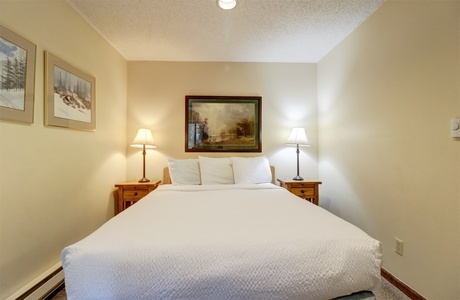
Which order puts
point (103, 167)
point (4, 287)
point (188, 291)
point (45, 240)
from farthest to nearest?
point (103, 167) < point (45, 240) < point (4, 287) < point (188, 291)

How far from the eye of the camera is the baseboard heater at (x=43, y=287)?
1.45m

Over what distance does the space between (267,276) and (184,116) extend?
2532 mm

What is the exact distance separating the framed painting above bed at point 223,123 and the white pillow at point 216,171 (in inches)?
15.9

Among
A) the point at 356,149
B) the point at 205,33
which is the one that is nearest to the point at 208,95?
the point at 205,33

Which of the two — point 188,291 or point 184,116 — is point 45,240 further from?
point 184,116

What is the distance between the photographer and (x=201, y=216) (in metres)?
1.40

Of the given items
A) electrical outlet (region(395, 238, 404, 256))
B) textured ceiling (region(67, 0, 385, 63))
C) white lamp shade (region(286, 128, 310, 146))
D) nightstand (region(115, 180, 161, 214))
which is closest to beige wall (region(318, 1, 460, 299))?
electrical outlet (region(395, 238, 404, 256))

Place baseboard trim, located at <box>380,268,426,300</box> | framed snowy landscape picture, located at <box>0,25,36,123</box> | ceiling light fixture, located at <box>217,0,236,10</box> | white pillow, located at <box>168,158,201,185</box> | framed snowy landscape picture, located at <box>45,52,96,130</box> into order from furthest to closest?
white pillow, located at <box>168,158,201,185</box>
ceiling light fixture, located at <box>217,0,236,10</box>
framed snowy landscape picture, located at <box>45,52,96,130</box>
baseboard trim, located at <box>380,268,426,300</box>
framed snowy landscape picture, located at <box>0,25,36,123</box>

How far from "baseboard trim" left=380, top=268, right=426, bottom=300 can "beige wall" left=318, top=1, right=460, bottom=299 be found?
4 cm

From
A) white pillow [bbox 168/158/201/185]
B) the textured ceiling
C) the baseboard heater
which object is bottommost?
the baseboard heater

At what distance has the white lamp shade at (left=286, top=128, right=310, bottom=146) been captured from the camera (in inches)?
114

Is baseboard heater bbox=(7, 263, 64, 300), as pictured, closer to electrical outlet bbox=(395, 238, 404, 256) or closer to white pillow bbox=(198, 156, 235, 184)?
white pillow bbox=(198, 156, 235, 184)

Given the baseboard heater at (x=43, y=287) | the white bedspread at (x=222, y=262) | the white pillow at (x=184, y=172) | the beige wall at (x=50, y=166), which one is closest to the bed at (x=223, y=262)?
the white bedspread at (x=222, y=262)

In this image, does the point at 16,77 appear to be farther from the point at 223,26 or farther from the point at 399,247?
the point at 399,247
